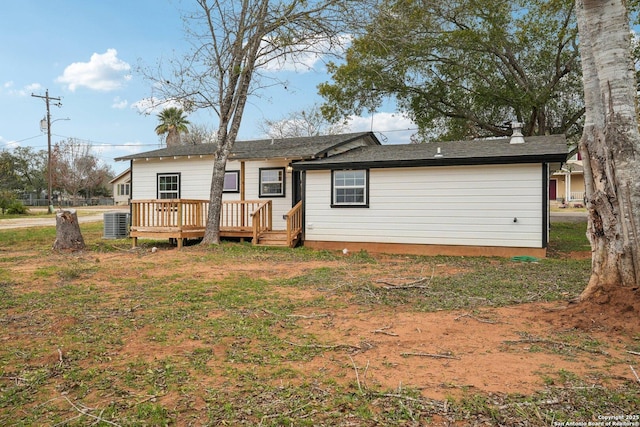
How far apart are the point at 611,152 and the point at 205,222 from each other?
11157 mm

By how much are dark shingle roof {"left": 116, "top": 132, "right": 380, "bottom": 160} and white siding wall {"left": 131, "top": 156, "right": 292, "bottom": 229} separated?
320 millimetres

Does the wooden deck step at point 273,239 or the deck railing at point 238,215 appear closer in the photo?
the wooden deck step at point 273,239

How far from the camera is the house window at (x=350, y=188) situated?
449 inches

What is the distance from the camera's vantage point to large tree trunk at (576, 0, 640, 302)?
167 inches

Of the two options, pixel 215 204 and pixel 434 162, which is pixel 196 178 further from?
pixel 434 162

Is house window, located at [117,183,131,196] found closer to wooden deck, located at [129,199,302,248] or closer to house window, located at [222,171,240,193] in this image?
house window, located at [222,171,240,193]

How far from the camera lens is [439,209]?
417 inches

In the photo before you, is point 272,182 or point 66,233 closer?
point 66,233

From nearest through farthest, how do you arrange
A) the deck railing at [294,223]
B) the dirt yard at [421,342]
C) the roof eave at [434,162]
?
the dirt yard at [421,342] < the roof eave at [434,162] < the deck railing at [294,223]

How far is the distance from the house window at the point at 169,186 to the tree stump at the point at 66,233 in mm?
4285

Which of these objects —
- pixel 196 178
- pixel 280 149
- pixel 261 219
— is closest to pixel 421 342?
pixel 261 219

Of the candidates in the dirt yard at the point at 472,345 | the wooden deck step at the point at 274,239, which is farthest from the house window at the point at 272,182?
the dirt yard at the point at 472,345

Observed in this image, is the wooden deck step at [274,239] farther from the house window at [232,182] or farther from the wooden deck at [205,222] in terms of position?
the house window at [232,182]

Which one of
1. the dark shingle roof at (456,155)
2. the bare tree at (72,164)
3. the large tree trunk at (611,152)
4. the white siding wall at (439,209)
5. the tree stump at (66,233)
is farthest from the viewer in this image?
the bare tree at (72,164)
